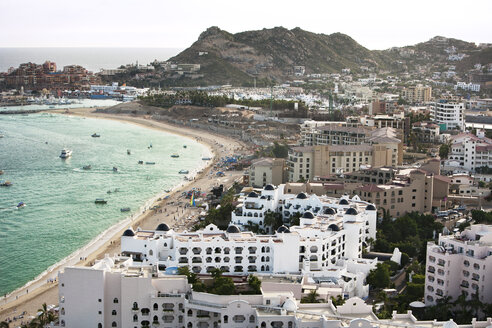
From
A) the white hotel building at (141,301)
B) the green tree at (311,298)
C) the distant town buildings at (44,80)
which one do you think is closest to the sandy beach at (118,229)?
the white hotel building at (141,301)

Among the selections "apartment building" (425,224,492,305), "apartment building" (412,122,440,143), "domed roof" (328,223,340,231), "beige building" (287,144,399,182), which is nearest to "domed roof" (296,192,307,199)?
"domed roof" (328,223,340,231)

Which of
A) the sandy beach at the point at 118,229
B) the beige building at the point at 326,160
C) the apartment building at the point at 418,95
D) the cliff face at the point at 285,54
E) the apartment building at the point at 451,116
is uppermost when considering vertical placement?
the cliff face at the point at 285,54

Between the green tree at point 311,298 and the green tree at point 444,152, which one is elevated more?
the green tree at point 444,152

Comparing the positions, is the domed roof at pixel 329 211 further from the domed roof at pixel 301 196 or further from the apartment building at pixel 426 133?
the apartment building at pixel 426 133

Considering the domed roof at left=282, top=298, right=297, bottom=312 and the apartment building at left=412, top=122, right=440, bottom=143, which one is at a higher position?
the apartment building at left=412, top=122, right=440, bottom=143

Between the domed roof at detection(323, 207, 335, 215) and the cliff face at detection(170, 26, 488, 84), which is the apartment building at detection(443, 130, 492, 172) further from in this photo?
the cliff face at detection(170, 26, 488, 84)

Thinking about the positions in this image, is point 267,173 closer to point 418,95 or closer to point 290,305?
point 290,305

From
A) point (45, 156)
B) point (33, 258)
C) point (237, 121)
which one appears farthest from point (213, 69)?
point (33, 258)
